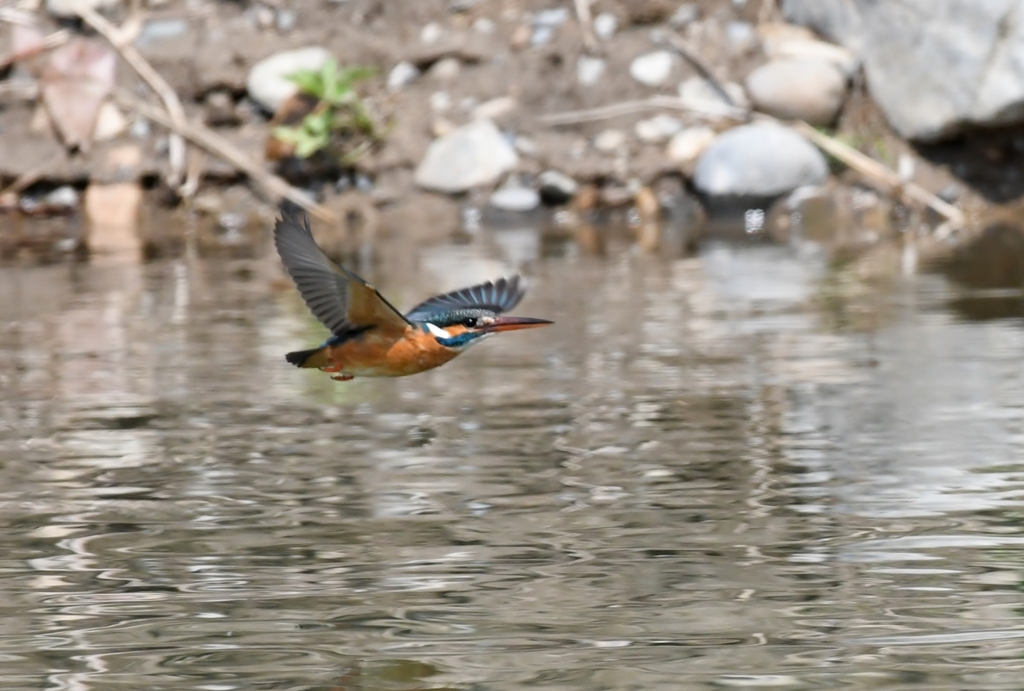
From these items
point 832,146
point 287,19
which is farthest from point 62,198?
point 832,146

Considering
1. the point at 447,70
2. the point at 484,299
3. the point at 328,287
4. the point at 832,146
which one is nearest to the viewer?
the point at 328,287

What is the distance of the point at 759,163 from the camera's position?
35.9 feet

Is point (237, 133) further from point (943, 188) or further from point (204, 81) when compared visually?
point (943, 188)

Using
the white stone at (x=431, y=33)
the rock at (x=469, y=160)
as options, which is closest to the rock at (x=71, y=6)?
the white stone at (x=431, y=33)

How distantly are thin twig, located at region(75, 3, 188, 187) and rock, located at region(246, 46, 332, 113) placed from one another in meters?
0.50

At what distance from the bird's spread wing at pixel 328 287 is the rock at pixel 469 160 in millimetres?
6977

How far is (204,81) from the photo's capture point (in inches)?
465

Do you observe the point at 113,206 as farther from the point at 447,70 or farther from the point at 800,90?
the point at 800,90

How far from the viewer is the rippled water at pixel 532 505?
A: 11.9 feet

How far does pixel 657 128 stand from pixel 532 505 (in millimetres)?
6971

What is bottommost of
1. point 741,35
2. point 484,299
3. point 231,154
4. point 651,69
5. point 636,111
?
point 484,299

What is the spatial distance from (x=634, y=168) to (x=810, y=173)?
42.6 inches

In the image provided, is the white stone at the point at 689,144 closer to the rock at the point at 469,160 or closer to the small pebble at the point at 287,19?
the rock at the point at 469,160

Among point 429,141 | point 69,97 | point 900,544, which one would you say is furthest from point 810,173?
point 900,544
